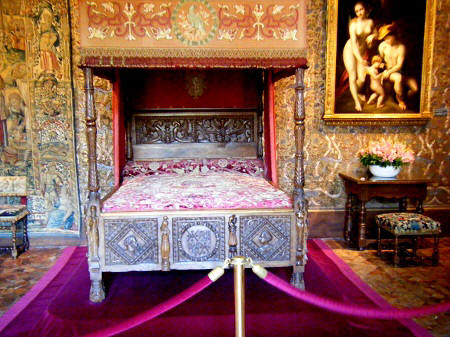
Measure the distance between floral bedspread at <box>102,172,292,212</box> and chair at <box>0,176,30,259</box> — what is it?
57.1 inches

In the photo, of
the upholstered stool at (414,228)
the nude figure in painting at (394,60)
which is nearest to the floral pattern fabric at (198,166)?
Result: the upholstered stool at (414,228)

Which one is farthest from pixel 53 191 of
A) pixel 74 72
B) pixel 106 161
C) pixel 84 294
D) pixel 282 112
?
pixel 282 112

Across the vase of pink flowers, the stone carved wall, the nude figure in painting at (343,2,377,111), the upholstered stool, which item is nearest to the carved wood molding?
the stone carved wall

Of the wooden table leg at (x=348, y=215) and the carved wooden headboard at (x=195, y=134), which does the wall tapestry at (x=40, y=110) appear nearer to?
the carved wooden headboard at (x=195, y=134)

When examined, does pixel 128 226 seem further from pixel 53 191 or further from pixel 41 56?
pixel 41 56

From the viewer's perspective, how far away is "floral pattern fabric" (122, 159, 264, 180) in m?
4.88

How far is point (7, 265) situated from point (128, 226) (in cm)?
196

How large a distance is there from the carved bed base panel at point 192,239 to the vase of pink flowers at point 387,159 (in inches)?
74.4

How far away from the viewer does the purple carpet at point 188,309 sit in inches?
114

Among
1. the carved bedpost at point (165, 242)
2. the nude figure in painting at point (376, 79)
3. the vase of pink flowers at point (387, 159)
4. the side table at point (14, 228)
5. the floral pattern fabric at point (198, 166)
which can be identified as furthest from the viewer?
the nude figure in painting at point (376, 79)

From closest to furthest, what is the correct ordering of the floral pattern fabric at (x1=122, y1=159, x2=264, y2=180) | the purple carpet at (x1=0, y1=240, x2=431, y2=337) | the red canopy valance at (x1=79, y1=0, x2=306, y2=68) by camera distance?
the purple carpet at (x1=0, y1=240, x2=431, y2=337)
the red canopy valance at (x1=79, y1=0, x2=306, y2=68)
the floral pattern fabric at (x1=122, y1=159, x2=264, y2=180)

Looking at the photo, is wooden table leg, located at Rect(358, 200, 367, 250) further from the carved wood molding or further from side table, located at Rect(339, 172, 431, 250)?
the carved wood molding

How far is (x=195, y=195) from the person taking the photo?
3582 mm

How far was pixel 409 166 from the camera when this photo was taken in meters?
5.27
